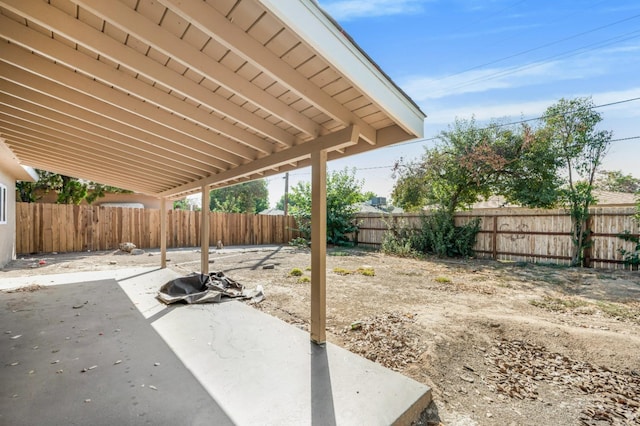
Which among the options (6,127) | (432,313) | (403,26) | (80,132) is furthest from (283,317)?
(403,26)

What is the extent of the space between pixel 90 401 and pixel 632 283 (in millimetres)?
7860

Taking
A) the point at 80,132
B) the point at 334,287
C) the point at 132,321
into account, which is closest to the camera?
the point at 132,321

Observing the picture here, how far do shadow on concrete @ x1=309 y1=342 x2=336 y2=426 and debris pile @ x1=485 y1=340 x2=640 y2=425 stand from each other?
3.88 feet

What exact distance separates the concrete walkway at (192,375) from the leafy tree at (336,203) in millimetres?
→ 9537

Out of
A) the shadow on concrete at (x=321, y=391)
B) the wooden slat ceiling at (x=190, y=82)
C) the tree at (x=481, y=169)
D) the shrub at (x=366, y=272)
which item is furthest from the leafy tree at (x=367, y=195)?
the shadow on concrete at (x=321, y=391)

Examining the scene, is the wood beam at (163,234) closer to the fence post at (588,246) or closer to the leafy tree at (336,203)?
the leafy tree at (336,203)

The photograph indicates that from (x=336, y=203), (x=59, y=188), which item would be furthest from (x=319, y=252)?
(x=59, y=188)

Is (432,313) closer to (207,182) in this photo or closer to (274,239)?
(207,182)

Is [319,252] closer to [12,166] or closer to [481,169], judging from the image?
[12,166]

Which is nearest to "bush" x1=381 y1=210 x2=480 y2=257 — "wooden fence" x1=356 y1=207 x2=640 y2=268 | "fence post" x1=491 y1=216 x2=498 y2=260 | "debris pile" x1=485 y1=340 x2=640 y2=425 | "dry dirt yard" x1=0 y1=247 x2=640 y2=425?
"wooden fence" x1=356 y1=207 x2=640 y2=268

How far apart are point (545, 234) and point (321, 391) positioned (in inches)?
342

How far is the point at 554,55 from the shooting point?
913cm

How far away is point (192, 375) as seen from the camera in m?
1.91

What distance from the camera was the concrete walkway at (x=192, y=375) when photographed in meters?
1.52
